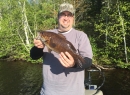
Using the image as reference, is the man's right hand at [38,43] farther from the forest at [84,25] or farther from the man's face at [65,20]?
the forest at [84,25]

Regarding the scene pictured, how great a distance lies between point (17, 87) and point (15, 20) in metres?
16.8

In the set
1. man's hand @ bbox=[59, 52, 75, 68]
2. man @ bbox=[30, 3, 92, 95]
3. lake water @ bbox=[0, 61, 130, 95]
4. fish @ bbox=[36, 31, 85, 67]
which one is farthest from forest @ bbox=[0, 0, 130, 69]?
man's hand @ bbox=[59, 52, 75, 68]

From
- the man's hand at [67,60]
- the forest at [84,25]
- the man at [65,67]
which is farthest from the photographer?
the forest at [84,25]

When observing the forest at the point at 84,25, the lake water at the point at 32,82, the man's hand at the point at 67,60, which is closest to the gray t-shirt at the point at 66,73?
the man's hand at the point at 67,60

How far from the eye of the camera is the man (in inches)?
108

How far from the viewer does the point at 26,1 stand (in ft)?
101

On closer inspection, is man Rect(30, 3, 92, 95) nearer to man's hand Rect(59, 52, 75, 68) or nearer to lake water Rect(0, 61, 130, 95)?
man's hand Rect(59, 52, 75, 68)

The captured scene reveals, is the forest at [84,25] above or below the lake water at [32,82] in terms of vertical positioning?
above

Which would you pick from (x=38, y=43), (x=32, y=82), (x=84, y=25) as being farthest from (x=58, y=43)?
(x=84, y=25)

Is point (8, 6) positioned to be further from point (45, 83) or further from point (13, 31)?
point (45, 83)

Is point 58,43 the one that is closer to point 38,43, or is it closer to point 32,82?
point 38,43

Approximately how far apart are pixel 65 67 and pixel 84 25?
1092 inches

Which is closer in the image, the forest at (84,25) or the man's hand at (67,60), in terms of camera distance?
the man's hand at (67,60)

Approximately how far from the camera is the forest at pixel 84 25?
2212cm
